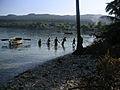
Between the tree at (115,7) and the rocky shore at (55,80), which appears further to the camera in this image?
the tree at (115,7)

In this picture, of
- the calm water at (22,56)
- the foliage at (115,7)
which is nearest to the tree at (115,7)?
the foliage at (115,7)

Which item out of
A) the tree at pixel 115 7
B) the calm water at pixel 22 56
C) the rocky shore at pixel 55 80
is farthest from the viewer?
the tree at pixel 115 7

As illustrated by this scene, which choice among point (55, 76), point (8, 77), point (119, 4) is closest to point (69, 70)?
point (55, 76)

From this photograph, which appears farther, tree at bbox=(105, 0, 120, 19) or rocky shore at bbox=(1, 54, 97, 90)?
tree at bbox=(105, 0, 120, 19)

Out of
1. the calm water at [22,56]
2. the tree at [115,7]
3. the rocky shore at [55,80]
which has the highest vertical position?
the tree at [115,7]

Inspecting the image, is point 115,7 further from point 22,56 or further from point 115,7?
point 22,56

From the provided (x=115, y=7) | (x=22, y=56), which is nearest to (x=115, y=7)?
(x=115, y=7)

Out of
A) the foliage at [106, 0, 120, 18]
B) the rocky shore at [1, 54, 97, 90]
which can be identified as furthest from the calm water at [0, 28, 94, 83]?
the foliage at [106, 0, 120, 18]

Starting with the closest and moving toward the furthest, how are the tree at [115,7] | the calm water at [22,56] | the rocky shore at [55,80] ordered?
1. the rocky shore at [55,80]
2. the calm water at [22,56]
3. the tree at [115,7]

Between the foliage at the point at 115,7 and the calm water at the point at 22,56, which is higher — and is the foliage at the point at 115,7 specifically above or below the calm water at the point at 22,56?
above

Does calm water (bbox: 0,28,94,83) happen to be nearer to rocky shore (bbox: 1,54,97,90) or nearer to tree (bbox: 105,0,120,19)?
rocky shore (bbox: 1,54,97,90)

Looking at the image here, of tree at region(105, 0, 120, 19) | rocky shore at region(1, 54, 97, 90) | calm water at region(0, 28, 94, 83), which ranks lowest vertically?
calm water at region(0, 28, 94, 83)

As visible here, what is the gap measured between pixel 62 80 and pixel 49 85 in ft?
4.35

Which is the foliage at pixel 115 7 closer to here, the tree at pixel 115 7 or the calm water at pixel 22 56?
the tree at pixel 115 7
